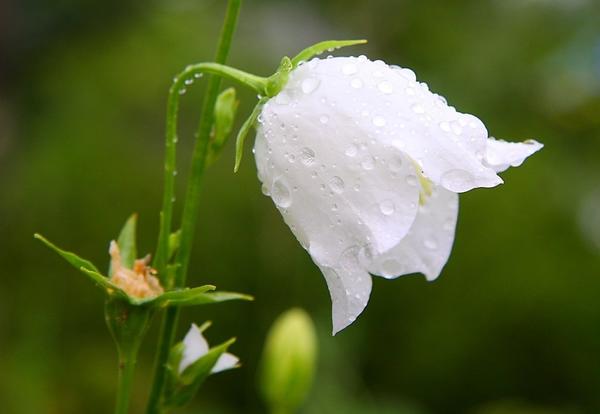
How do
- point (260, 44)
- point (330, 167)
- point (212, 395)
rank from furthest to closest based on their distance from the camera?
point (260, 44), point (212, 395), point (330, 167)

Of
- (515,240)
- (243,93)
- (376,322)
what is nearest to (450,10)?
(243,93)

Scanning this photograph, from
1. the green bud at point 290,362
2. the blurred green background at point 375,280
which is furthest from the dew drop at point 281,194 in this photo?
the blurred green background at point 375,280

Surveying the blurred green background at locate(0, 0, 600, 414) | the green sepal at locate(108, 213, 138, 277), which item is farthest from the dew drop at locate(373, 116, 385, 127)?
the blurred green background at locate(0, 0, 600, 414)

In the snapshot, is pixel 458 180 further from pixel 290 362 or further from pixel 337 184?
pixel 290 362

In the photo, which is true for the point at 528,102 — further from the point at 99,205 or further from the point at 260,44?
the point at 99,205

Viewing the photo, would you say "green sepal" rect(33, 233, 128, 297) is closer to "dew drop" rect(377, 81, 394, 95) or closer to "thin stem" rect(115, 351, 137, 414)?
"thin stem" rect(115, 351, 137, 414)

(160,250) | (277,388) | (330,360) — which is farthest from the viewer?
(330,360)
